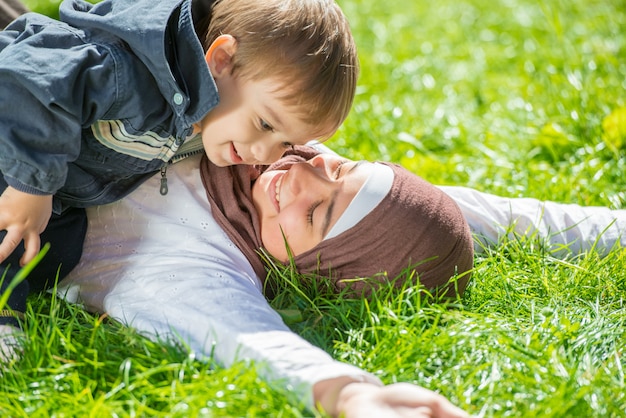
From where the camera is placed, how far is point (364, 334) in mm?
2322

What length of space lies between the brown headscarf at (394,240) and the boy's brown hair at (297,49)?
341mm

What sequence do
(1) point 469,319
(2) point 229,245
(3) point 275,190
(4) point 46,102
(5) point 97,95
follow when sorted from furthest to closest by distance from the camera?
(3) point 275,190, (2) point 229,245, (1) point 469,319, (5) point 97,95, (4) point 46,102

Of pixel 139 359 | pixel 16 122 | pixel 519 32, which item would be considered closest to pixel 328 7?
pixel 16 122

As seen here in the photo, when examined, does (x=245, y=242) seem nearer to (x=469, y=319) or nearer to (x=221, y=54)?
(x=221, y=54)

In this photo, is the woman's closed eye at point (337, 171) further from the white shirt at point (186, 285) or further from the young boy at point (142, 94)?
the white shirt at point (186, 285)

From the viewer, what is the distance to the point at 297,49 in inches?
91.7

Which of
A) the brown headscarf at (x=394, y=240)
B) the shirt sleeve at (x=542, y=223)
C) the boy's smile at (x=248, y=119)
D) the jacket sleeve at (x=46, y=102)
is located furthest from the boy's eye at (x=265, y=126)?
the shirt sleeve at (x=542, y=223)

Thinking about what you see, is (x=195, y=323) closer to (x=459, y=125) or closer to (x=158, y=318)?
(x=158, y=318)

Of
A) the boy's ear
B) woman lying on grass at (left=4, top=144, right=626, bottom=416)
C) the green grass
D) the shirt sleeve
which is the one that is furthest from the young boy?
the shirt sleeve

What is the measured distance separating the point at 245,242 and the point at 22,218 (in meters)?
0.68

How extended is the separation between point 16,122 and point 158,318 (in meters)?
0.67

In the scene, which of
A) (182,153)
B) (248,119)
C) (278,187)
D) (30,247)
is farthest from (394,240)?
(30,247)

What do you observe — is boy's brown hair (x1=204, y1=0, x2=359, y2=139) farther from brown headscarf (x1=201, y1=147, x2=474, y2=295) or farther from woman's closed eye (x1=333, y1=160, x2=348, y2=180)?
brown headscarf (x1=201, y1=147, x2=474, y2=295)

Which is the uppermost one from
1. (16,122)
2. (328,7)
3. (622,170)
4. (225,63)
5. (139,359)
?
(328,7)
